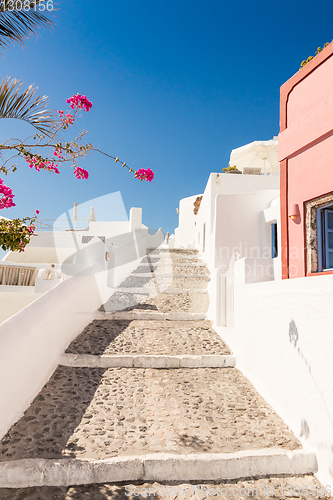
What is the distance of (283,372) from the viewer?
330cm

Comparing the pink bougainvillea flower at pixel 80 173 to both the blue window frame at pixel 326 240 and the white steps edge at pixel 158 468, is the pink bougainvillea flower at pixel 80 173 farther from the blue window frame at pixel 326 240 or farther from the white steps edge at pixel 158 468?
the blue window frame at pixel 326 240

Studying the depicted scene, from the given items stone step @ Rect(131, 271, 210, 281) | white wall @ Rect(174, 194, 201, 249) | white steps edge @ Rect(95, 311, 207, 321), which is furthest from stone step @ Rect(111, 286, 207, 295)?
white wall @ Rect(174, 194, 201, 249)

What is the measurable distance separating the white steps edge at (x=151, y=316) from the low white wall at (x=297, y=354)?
2329 mm

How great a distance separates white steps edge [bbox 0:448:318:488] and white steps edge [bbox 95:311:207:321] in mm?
4044

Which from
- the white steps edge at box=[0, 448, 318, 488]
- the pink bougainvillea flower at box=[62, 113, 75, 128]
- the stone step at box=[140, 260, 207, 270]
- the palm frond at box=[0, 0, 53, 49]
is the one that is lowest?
the white steps edge at box=[0, 448, 318, 488]

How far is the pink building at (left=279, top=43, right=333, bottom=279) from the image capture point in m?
4.82

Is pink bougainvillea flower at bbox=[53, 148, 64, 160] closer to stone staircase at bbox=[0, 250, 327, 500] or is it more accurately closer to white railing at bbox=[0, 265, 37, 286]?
stone staircase at bbox=[0, 250, 327, 500]

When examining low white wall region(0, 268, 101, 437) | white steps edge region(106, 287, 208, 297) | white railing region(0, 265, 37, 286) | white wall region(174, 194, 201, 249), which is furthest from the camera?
white wall region(174, 194, 201, 249)

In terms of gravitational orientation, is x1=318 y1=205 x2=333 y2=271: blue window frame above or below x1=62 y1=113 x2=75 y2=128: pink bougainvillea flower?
below

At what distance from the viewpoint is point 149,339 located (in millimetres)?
5379

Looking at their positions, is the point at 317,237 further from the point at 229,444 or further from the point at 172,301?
the point at 172,301

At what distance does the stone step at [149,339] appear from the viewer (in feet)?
15.9

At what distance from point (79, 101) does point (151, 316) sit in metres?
4.65

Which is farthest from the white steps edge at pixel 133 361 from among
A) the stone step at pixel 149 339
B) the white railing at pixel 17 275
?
the white railing at pixel 17 275
